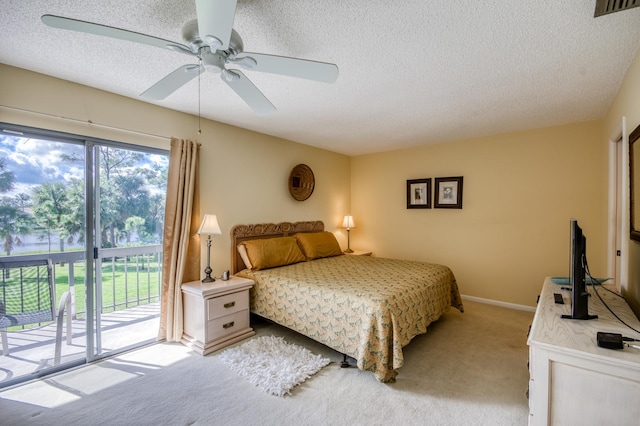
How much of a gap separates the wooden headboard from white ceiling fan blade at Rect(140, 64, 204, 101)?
1.96 meters

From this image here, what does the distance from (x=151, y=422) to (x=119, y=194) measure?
2084 mm

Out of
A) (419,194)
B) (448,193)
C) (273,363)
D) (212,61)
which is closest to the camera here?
(212,61)

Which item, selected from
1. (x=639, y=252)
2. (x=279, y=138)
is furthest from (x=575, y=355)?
(x=279, y=138)

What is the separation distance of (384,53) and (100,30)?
163 cm

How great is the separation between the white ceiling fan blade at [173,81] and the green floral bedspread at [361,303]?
6.68ft

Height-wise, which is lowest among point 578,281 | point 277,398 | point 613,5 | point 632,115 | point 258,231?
point 277,398

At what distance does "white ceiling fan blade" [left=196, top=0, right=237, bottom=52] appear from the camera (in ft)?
3.69

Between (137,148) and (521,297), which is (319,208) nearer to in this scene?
(137,148)

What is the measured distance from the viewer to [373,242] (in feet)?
17.5

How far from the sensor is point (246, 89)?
6.25 ft

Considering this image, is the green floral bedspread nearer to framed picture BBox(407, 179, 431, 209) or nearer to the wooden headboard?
the wooden headboard

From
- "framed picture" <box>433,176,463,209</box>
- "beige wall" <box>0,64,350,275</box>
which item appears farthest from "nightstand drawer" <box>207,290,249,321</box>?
"framed picture" <box>433,176,463,209</box>

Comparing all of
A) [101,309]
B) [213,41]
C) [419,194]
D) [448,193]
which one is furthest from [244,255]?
[448,193]

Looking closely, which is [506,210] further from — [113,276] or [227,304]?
[113,276]
